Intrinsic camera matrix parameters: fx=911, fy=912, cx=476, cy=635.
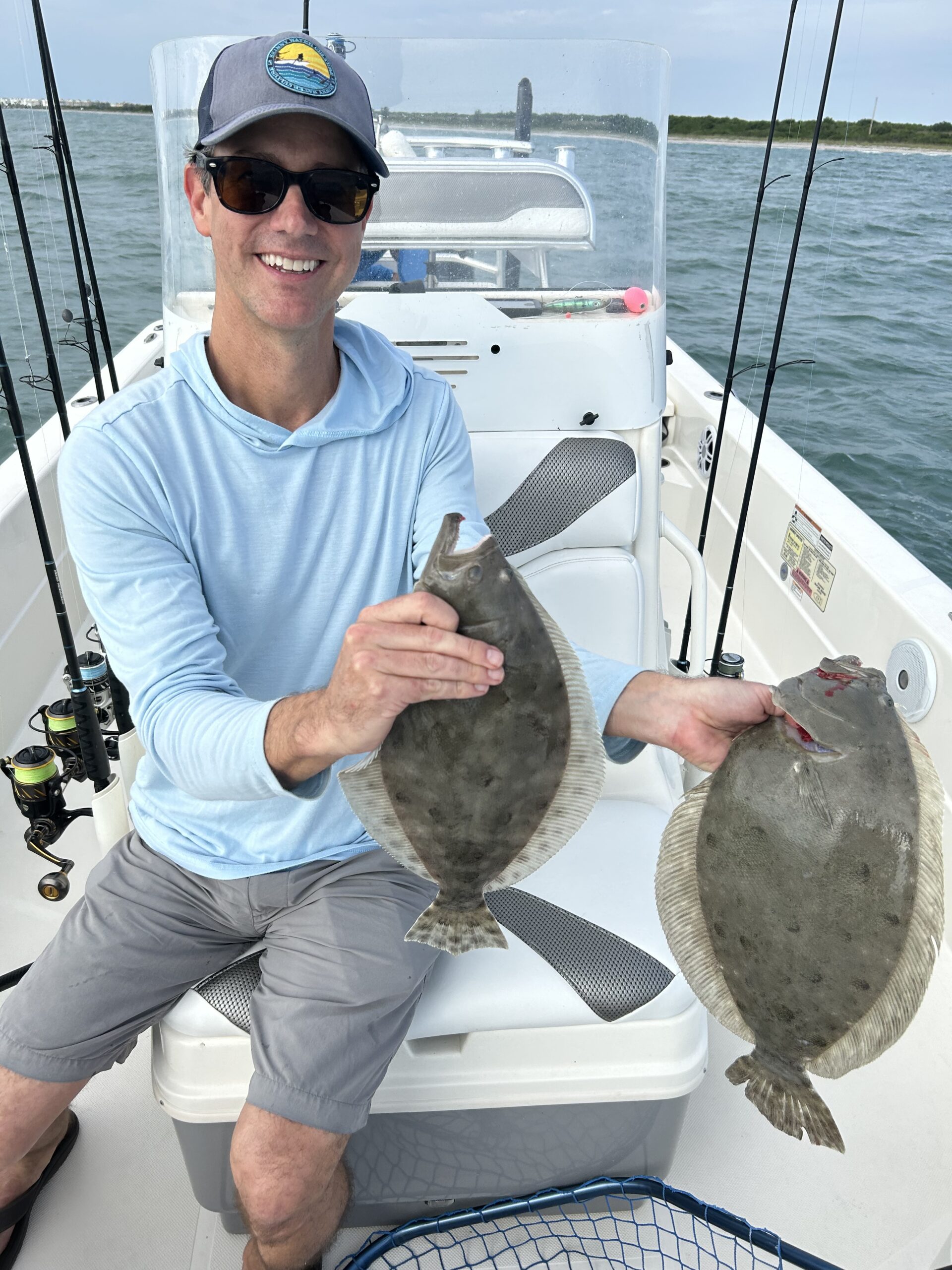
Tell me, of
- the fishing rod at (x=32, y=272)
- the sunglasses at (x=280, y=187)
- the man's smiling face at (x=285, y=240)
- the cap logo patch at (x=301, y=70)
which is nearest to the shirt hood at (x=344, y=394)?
the man's smiling face at (x=285, y=240)

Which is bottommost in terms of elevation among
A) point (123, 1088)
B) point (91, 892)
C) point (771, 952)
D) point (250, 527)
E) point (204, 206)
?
point (123, 1088)

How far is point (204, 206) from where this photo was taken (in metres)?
1.84

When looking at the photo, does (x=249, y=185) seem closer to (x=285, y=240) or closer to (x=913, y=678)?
(x=285, y=240)

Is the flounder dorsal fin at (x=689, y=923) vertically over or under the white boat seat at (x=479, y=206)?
under

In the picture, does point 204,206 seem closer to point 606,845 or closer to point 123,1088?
point 606,845

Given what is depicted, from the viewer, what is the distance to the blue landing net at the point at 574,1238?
1967 mm

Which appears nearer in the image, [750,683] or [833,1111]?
[750,683]

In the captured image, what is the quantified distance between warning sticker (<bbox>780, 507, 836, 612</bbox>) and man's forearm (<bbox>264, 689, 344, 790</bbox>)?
8.79ft

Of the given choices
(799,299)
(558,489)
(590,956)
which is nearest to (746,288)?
(558,489)

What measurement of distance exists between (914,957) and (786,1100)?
10.5 inches

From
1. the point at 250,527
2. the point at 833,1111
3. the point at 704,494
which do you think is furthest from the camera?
the point at 704,494

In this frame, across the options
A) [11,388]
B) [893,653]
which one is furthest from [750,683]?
[11,388]

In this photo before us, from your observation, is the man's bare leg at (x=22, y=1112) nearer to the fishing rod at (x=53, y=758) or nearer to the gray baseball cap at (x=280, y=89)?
the fishing rod at (x=53, y=758)

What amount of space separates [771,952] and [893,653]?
2.11m
